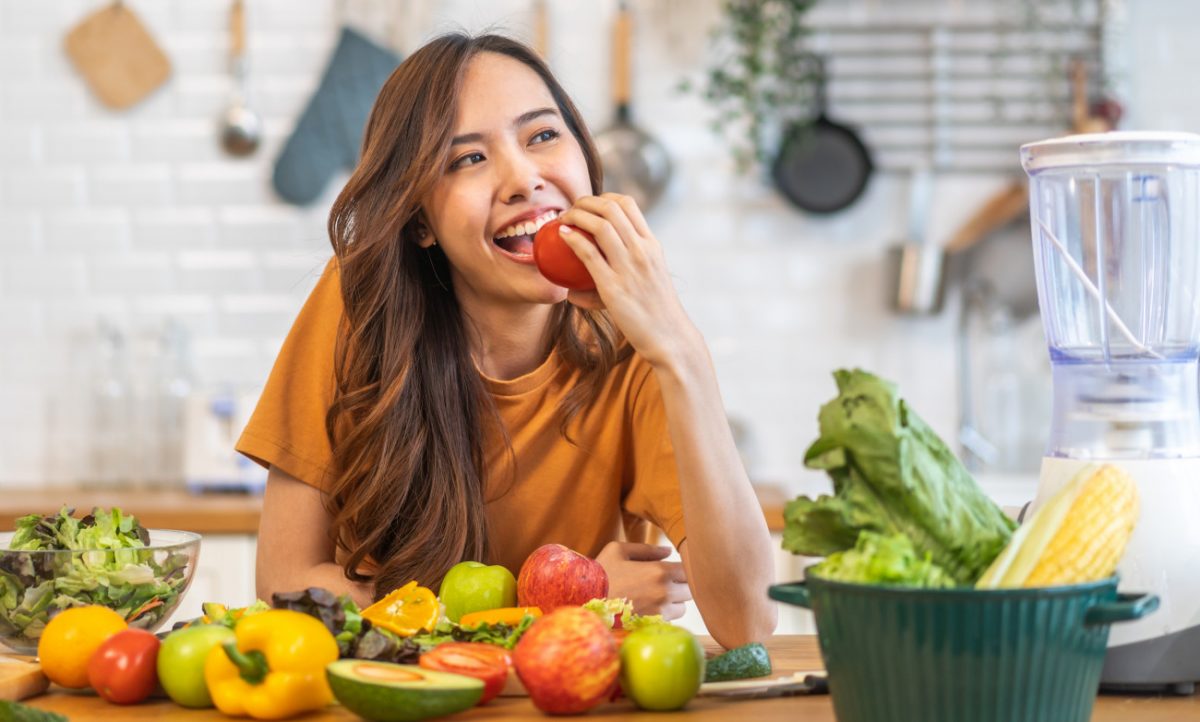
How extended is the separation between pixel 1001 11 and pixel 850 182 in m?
0.60

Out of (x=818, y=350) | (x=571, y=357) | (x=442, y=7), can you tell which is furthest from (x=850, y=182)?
(x=571, y=357)

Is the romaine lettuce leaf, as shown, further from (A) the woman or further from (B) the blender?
(A) the woman

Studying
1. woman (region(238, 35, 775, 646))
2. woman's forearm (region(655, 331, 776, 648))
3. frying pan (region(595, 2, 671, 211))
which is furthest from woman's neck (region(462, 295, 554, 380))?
frying pan (region(595, 2, 671, 211))

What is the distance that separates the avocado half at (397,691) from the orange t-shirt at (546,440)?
80 cm

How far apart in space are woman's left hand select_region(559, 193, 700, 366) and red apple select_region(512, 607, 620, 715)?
0.48m

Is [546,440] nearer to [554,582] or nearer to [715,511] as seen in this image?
[715,511]

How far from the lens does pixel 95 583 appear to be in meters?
1.26

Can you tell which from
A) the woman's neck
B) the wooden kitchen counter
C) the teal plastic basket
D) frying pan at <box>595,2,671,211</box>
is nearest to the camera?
the teal plastic basket

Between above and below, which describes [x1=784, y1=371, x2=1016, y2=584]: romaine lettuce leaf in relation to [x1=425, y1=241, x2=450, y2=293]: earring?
below

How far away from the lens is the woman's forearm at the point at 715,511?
57.5 inches

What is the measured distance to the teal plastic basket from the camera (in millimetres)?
870

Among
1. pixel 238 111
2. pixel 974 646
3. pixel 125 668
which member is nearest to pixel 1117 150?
pixel 974 646

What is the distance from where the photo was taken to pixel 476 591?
1292 millimetres

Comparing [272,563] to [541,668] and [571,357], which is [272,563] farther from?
[541,668]
